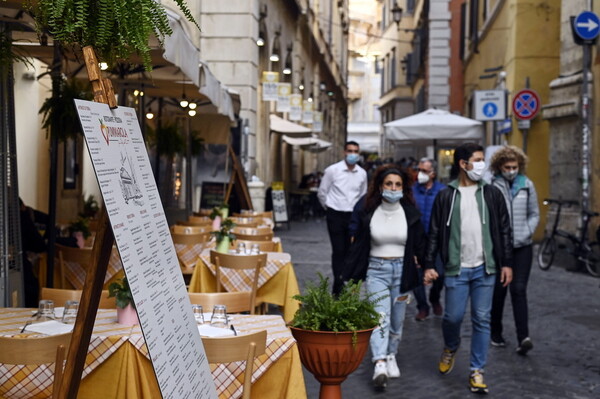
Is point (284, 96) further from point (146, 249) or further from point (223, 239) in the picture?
point (146, 249)

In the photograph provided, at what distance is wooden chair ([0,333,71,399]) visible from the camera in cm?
387

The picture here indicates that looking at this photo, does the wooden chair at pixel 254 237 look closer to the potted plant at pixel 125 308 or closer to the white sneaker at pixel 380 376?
the white sneaker at pixel 380 376

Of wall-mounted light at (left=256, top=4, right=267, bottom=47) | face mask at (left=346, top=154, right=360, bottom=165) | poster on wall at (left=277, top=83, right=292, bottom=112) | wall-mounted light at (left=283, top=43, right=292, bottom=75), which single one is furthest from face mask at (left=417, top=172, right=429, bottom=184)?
wall-mounted light at (left=283, top=43, right=292, bottom=75)

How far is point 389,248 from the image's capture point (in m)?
6.99

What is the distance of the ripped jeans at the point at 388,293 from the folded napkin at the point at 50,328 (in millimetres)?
2756

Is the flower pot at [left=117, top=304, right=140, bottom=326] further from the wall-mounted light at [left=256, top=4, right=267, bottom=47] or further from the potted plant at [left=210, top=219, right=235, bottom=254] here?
the wall-mounted light at [left=256, top=4, right=267, bottom=47]

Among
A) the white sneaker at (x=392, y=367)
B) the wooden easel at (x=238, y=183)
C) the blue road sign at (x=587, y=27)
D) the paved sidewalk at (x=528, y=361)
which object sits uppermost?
the blue road sign at (x=587, y=27)

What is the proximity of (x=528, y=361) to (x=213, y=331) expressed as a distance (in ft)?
12.7

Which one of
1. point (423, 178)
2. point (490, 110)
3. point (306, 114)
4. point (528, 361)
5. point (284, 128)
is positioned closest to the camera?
point (528, 361)

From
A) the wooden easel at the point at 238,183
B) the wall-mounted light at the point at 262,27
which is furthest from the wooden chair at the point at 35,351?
the wall-mounted light at the point at 262,27

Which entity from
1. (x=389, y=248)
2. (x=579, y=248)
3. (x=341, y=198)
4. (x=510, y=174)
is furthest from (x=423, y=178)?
(x=579, y=248)

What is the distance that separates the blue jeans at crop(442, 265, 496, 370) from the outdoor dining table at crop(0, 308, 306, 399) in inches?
92.0

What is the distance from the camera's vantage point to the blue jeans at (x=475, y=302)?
6727 millimetres

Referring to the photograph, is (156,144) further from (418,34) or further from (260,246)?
(418,34)
